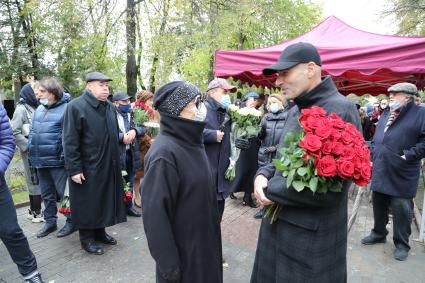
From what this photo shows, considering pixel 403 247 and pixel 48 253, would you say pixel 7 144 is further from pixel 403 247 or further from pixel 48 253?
pixel 403 247

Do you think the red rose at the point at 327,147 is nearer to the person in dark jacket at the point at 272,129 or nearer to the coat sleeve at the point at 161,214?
the coat sleeve at the point at 161,214

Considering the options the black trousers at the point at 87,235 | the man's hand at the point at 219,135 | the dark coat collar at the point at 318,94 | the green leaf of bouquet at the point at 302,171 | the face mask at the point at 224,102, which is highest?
the dark coat collar at the point at 318,94

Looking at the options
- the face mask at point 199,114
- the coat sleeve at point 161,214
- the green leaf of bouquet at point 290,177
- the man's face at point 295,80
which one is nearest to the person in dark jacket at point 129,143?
the face mask at point 199,114

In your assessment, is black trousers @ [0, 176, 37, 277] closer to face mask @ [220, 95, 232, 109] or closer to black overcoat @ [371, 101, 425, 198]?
face mask @ [220, 95, 232, 109]

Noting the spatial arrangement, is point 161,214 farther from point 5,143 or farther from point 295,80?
point 5,143

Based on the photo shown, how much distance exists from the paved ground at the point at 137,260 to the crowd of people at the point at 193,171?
20cm

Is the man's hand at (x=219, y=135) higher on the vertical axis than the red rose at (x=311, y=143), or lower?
lower

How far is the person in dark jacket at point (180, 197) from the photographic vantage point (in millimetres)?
1940

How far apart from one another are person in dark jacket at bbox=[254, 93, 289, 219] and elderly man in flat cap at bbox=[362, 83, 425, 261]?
1408mm

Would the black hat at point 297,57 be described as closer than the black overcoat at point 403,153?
Yes

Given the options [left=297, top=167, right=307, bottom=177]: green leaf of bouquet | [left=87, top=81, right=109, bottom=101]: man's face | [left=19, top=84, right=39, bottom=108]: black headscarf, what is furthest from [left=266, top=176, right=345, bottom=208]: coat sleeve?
[left=19, top=84, right=39, bottom=108]: black headscarf

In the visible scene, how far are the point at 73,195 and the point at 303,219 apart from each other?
307 centimetres

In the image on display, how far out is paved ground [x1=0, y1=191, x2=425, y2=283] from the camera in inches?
144

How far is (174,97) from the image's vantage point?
212cm
